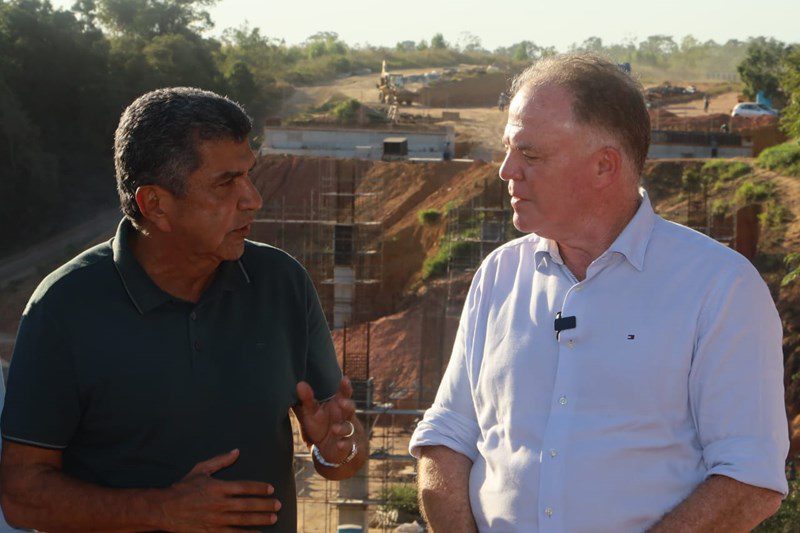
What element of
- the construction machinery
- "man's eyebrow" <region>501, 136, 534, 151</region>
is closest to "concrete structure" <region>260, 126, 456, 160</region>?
the construction machinery

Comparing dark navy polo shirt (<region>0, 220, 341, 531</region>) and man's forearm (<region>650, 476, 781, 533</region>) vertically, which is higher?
dark navy polo shirt (<region>0, 220, 341, 531</region>)

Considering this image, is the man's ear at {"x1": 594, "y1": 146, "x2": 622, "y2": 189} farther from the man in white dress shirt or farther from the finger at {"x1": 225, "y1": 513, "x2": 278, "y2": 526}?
the finger at {"x1": 225, "y1": 513, "x2": 278, "y2": 526}

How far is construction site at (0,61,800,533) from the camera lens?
18.9m

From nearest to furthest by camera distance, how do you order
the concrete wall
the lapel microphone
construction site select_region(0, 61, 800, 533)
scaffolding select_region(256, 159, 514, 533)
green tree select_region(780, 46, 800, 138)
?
the lapel microphone < scaffolding select_region(256, 159, 514, 533) < construction site select_region(0, 61, 800, 533) < green tree select_region(780, 46, 800, 138) < the concrete wall

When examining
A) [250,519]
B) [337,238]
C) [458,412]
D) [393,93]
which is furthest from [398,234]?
[250,519]

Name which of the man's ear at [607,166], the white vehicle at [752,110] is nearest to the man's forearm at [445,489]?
the man's ear at [607,166]

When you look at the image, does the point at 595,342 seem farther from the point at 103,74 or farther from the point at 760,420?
the point at 103,74

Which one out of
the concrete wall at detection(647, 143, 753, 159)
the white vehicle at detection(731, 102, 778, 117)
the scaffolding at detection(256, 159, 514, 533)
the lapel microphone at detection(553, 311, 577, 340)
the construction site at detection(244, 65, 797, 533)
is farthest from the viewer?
the white vehicle at detection(731, 102, 778, 117)

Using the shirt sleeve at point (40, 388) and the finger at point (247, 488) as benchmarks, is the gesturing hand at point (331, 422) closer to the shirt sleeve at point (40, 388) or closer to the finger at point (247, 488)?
the finger at point (247, 488)

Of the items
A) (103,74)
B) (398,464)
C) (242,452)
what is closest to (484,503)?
(242,452)

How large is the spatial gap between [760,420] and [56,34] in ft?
133

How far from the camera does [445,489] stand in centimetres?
299

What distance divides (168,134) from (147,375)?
1.84 feet

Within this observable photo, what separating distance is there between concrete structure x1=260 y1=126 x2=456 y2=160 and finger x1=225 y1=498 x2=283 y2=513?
32913 mm
